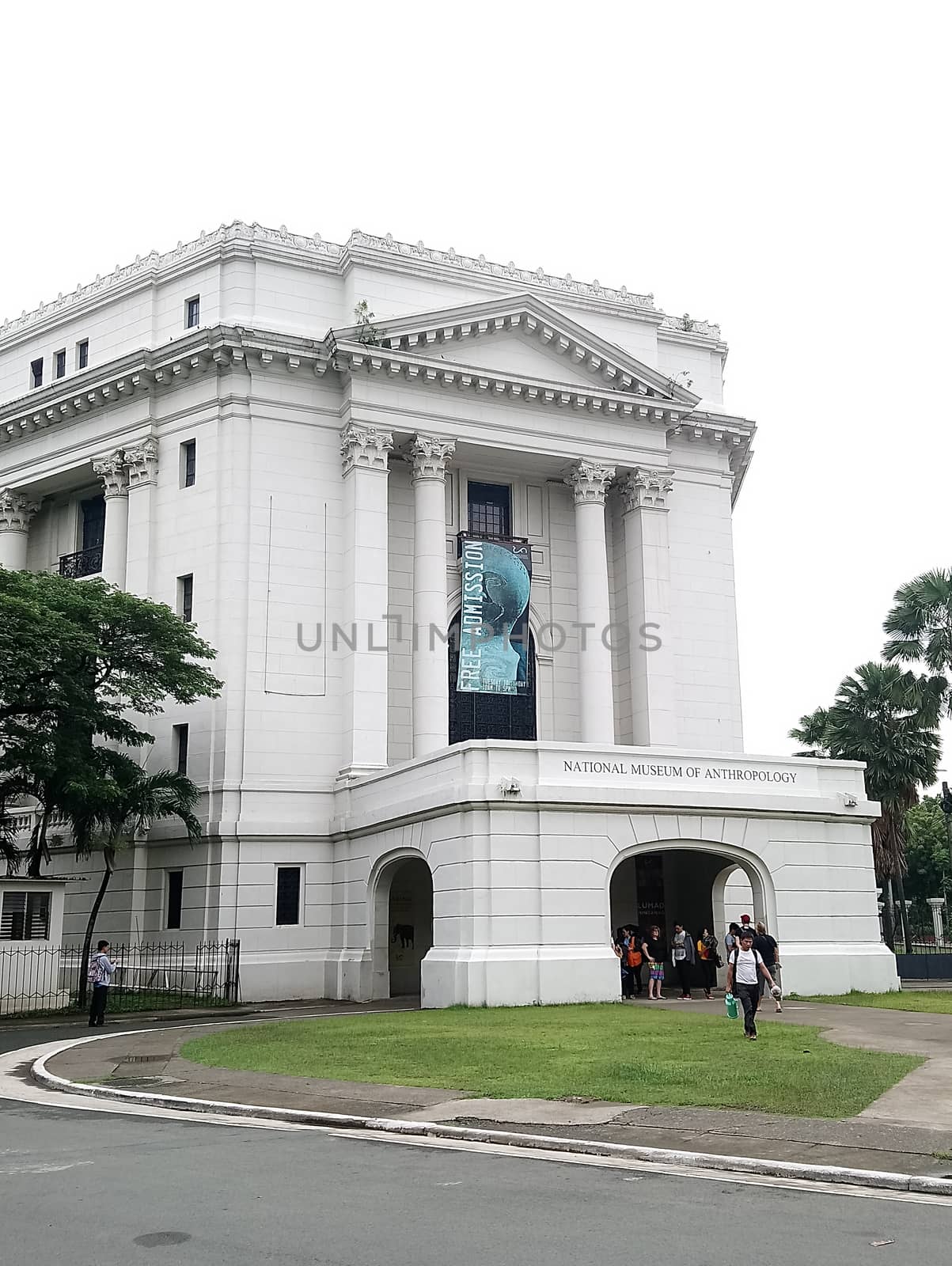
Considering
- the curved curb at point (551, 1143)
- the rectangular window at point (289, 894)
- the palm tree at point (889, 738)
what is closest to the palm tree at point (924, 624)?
the palm tree at point (889, 738)

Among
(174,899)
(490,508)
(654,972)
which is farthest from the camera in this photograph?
(490,508)

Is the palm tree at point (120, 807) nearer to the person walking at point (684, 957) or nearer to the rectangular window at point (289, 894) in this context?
the rectangular window at point (289, 894)

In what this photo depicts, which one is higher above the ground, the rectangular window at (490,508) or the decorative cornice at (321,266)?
the decorative cornice at (321,266)

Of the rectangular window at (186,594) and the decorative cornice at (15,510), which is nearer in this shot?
the rectangular window at (186,594)

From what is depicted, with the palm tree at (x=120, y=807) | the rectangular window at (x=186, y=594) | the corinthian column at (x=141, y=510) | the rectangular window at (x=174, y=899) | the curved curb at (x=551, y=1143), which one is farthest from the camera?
the corinthian column at (x=141, y=510)

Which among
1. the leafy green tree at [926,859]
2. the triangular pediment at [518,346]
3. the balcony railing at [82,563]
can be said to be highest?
the triangular pediment at [518,346]

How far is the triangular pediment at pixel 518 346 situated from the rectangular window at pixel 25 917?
19.7 metres

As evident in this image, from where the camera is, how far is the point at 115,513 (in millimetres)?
44938

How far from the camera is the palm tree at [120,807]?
34.7m

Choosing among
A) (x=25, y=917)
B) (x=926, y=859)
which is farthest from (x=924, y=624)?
(x=926, y=859)

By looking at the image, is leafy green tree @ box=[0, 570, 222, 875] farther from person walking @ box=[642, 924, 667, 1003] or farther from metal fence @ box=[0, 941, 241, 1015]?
person walking @ box=[642, 924, 667, 1003]

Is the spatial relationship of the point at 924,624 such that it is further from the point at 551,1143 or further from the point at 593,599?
the point at 551,1143

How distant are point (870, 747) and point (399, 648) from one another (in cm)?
1926

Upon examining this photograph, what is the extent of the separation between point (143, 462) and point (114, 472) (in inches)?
54.2
